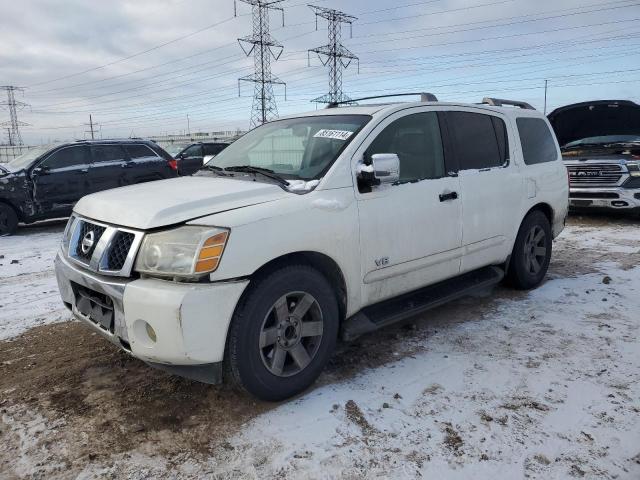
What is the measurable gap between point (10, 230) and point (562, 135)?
11.0 meters

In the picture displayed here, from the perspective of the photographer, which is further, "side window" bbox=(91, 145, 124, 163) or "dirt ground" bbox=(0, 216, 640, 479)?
"side window" bbox=(91, 145, 124, 163)

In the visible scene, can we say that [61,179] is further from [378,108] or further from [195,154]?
[378,108]

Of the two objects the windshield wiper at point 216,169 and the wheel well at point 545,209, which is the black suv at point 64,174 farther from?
the wheel well at point 545,209

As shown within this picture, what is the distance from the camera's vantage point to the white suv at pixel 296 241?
104 inches

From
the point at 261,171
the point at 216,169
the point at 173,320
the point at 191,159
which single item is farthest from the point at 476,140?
the point at 191,159

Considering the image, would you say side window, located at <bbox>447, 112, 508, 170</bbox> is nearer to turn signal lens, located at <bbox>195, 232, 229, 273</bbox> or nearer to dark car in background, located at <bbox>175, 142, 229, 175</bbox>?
turn signal lens, located at <bbox>195, 232, 229, 273</bbox>

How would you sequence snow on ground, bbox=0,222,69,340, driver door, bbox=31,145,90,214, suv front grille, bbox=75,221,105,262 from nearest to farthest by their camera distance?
suv front grille, bbox=75,221,105,262
snow on ground, bbox=0,222,69,340
driver door, bbox=31,145,90,214

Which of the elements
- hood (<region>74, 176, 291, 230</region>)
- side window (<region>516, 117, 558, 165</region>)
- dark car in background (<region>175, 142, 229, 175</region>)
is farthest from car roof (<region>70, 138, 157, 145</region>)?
side window (<region>516, 117, 558, 165</region>)

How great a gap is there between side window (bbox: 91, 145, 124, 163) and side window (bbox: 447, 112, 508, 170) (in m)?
8.08

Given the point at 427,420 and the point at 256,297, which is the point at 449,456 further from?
the point at 256,297

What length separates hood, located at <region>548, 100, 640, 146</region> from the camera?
9.18m

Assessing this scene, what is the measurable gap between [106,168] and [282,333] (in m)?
8.43

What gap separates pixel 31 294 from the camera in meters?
5.32

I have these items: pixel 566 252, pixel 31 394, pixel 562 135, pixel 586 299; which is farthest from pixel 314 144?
pixel 562 135
